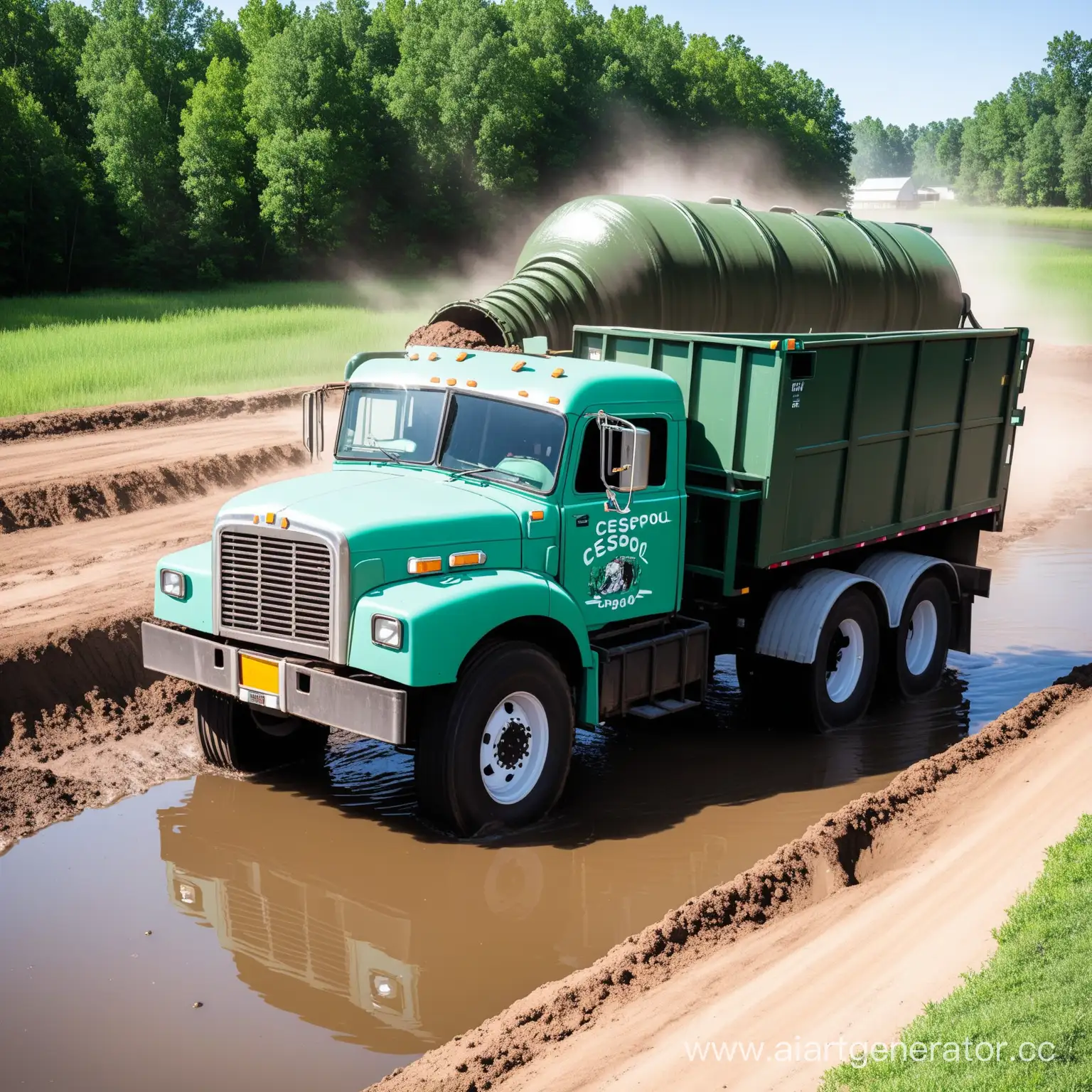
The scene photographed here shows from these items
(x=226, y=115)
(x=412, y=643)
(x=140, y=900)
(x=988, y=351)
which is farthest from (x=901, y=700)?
(x=226, y=115)

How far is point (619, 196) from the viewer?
49.9 feet

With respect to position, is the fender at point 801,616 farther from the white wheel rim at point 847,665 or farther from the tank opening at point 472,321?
the tank opening at point 472,321

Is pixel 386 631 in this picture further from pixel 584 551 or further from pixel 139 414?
pixel 139 414

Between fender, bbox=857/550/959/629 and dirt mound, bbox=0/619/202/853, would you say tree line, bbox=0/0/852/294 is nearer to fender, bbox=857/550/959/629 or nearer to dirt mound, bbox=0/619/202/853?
dirt mound, bbox=0/619/202/853

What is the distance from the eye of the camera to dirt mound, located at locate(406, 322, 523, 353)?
1416cm

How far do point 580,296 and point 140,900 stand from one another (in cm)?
932

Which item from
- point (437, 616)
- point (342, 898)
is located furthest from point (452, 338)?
point (342, 898)

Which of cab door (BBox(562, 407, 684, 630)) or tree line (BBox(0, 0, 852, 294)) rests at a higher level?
tree line (BBox(0, 0, 852, 294))

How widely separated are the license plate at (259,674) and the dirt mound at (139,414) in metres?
11.9

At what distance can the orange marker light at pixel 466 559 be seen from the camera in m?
7.37

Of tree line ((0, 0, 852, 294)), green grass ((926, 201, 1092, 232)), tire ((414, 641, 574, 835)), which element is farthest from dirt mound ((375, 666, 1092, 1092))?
green grass ((926, 201, 1092, 232))

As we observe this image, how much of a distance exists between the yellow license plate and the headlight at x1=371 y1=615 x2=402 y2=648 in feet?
2.36

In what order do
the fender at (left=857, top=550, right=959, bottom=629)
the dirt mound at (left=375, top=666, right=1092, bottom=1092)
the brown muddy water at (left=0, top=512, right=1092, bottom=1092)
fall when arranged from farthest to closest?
the fender at (left=857, top=550, right=959, bottom=629), the brown muddy water at (left=0, top=512, right=1092, bottom=1092), the dirt mound at (left=375, top=666, right=1092, bottom=1092)

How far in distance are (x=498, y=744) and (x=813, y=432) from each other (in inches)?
134
